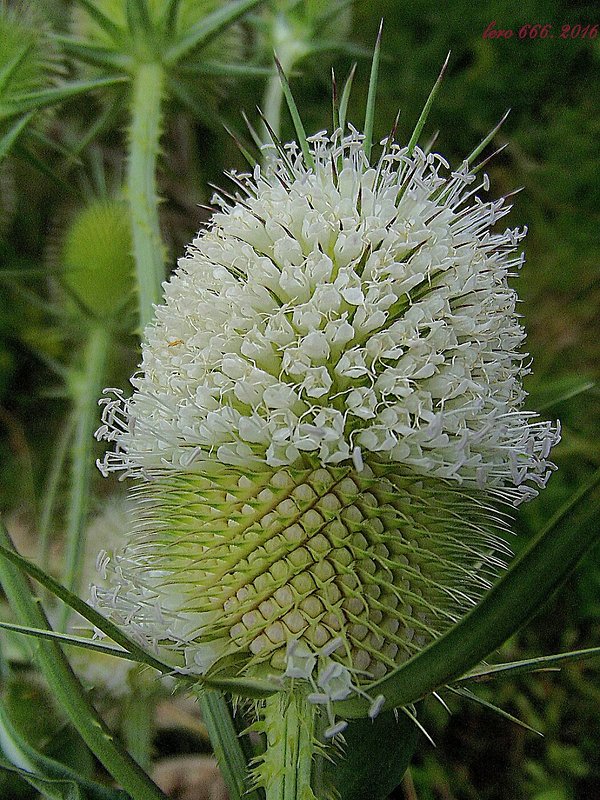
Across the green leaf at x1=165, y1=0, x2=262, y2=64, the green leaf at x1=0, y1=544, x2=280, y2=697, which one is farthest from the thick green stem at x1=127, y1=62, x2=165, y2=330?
the green leaf at x1=0, y1=544, x2=280, y2=697

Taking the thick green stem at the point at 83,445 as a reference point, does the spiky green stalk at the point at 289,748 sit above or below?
below

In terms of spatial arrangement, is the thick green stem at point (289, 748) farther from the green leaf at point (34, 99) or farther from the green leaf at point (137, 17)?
the green leaf at point (137, 17)

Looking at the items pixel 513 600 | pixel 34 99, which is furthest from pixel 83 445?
pixel 513 600

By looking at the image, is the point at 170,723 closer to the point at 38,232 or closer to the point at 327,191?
the point at 327,191

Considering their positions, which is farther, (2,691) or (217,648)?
(2,691)

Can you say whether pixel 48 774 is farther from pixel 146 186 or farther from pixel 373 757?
pixel 146 186

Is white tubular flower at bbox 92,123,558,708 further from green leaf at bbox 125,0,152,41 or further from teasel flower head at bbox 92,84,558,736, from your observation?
green leaf at bbox 125,0,152,41

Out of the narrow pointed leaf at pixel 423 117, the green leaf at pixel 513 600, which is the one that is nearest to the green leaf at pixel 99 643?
the green leaf at pixel 513 600

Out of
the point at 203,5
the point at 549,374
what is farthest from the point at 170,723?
the point at 203,5
